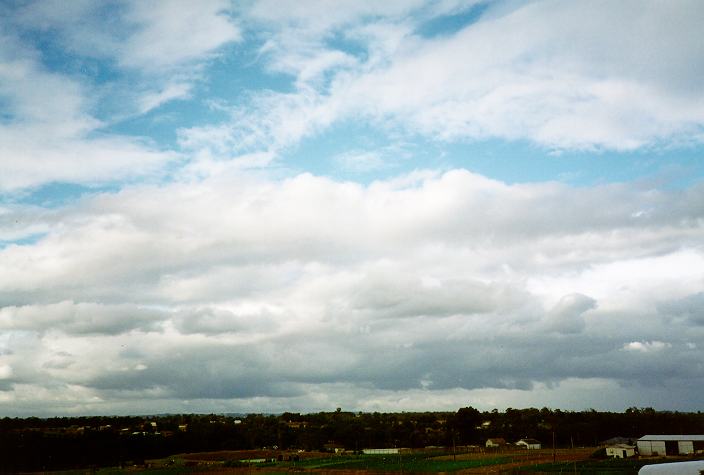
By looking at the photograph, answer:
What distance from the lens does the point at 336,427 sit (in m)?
138

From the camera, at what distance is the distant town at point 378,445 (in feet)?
297

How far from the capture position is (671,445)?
3553 inches

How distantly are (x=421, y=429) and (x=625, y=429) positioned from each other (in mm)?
40256

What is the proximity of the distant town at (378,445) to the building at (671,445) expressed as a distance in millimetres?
121

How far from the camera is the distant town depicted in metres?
90.6

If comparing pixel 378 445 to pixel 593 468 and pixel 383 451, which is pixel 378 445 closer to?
pixel 383 451

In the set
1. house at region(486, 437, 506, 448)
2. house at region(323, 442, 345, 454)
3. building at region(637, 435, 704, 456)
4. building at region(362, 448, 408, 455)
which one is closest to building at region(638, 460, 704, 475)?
building at region(637, 435, 704, 456)

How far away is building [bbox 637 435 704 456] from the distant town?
0.40 ft

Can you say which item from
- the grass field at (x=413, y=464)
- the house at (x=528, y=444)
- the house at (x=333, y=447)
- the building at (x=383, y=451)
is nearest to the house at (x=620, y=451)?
the grass field at (x=413, y=464)

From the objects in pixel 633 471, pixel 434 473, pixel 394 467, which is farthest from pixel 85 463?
pixel 633 471

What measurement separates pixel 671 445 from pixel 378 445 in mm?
56484

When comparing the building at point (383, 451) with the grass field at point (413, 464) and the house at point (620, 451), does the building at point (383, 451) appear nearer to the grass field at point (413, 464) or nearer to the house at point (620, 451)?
the grass field at point (413, 464)

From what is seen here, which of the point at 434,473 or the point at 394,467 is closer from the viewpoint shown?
the point at 434,473

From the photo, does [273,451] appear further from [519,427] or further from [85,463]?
[519,427]
